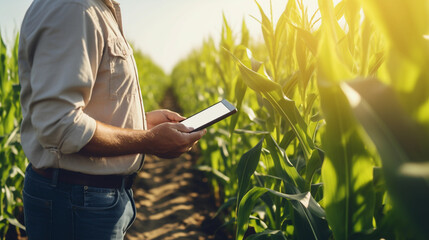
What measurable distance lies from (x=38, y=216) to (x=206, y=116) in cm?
71

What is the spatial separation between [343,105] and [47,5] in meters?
→ 0.88

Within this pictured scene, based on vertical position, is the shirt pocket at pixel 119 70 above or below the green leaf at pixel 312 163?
above

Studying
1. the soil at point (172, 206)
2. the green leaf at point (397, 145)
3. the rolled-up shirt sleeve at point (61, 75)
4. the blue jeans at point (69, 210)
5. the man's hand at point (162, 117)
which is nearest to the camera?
the green leaf at point (397, 145)

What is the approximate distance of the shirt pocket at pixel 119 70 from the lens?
1.20 m

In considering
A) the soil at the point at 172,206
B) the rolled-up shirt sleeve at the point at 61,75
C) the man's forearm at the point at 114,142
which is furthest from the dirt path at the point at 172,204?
the rolled-up shirt sleeve at the point at 61,75

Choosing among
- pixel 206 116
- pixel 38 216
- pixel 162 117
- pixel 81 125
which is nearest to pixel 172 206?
pixel 162 117

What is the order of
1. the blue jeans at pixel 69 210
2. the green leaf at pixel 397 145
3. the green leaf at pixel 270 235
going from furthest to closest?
the green leaf at pixel 270 235, the blue jeans at pixel 69 210, the green leaf at pixel 397 145

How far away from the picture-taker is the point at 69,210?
1190mm

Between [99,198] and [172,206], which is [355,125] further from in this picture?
[172,206]

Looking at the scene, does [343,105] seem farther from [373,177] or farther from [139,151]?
[139,151]

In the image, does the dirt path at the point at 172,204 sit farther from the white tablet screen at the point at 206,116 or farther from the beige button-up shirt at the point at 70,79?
the beige button-up shirt at the point at 70,79

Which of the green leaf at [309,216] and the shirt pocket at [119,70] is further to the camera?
the shirt pocket at [119,70]

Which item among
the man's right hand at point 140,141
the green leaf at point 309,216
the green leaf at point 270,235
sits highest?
the man's right hand at point 140,141

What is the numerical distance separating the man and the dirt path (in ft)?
5.56
